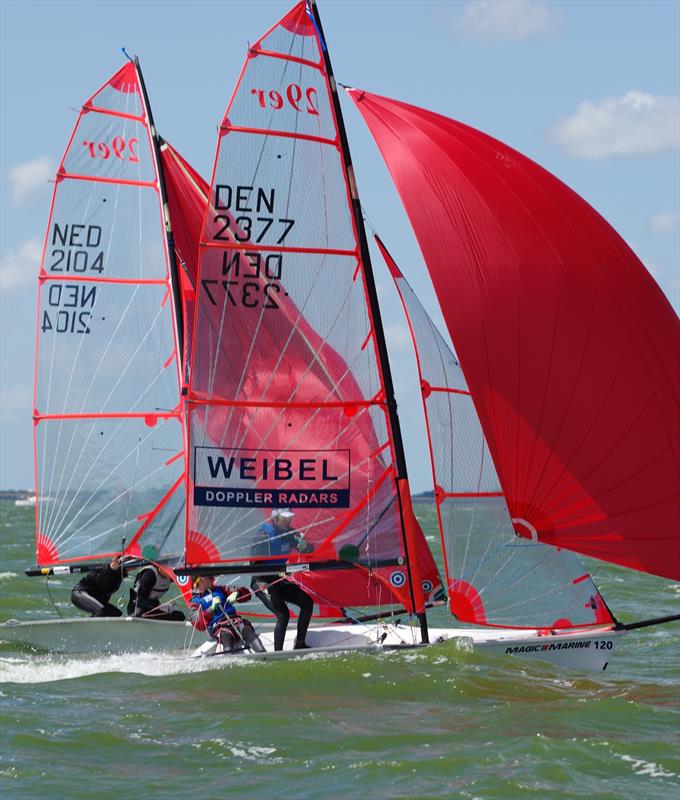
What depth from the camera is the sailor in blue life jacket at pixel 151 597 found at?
551 inches

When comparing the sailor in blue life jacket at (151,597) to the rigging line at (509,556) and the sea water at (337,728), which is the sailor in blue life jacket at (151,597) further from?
the rigging line at (509,556)

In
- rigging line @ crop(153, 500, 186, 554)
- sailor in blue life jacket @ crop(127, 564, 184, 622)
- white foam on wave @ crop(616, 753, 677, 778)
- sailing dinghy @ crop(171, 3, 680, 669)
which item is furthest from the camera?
rigging line @ crop(153, 500, 186, 554)

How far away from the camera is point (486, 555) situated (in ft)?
39.8

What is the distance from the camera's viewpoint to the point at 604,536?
449 inches

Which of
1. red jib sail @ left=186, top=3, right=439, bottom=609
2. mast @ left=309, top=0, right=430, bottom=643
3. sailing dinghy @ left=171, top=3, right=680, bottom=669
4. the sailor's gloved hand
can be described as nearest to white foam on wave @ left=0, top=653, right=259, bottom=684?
sailing dinghy @ left=171, top=3, right=680, bottom=669

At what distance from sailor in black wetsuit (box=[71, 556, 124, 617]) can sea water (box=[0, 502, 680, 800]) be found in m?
0.84

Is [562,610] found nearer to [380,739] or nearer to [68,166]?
[380,739]

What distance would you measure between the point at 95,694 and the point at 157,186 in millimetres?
6002

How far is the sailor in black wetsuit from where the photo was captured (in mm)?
14180

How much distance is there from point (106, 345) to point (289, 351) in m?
3.56

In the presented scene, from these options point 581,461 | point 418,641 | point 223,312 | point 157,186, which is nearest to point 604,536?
point 581,461

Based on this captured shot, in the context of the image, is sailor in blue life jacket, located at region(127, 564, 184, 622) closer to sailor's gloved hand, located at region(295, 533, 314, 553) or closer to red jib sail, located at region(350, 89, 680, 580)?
sailor's gloved hand, located at region(295, 533, 314, 553)

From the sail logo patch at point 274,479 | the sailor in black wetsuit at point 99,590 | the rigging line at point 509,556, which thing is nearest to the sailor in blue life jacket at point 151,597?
the sailor in black wetsuit at point 99,590

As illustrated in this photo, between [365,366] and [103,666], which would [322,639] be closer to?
[103,666]
